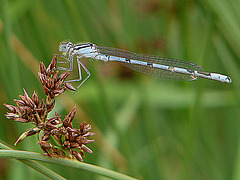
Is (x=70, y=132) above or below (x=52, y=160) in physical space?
above

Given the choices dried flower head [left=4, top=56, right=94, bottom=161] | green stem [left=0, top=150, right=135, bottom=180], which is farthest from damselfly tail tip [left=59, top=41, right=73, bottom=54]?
green stem [left=0, top=150, right=135, bottom=180]

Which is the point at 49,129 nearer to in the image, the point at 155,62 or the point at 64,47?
the point at 64,47

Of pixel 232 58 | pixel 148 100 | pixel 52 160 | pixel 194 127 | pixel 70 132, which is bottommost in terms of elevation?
pixel 52 160

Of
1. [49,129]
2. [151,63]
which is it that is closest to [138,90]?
[151,63]

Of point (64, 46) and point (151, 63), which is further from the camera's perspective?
point (151, 63)

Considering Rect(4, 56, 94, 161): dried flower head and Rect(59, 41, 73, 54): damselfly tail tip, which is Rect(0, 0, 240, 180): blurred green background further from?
Rect(4, 56, 94, 161): dried flower head

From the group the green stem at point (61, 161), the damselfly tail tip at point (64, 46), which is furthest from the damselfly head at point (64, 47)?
the green stem at point (61, 161)

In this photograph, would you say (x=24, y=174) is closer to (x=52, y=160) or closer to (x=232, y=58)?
(x=52, y=160)

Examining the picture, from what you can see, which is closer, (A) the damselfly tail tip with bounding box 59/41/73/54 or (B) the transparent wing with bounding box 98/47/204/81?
(A) the damselfly tail tip with bounding box 59/41/73/54

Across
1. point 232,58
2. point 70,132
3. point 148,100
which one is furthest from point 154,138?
point 70,132
